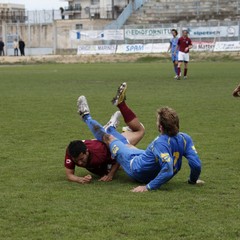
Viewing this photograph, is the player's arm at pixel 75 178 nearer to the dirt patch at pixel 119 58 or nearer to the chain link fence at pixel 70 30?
the dirt patch at pixel 119 58

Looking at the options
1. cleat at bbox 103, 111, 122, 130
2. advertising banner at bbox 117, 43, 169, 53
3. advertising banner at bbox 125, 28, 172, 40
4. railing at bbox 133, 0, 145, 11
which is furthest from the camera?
railing at bbox 133, 0, 145, 11

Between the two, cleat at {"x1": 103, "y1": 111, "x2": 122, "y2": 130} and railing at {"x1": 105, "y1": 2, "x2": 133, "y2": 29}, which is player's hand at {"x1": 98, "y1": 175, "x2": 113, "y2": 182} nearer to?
cleat at {"x1": 103, "y1": 111, "x2": 122, "y2": 130}

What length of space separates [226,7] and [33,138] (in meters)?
50.5

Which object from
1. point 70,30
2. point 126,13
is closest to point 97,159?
point 70,30

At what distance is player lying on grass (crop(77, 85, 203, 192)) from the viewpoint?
7316 millimetres

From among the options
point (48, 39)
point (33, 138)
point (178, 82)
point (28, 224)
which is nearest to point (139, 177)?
point (28, 224)

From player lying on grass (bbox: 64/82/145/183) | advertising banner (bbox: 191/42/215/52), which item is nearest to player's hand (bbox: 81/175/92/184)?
player lying on grass (bbox: 64/82/145/183)

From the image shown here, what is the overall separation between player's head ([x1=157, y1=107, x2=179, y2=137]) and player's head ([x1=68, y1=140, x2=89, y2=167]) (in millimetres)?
1003

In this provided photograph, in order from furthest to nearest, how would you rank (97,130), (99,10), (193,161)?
(99,10) → (97,130) → (193,161)

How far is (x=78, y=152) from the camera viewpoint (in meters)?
7.79

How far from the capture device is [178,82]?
2500 centimetres

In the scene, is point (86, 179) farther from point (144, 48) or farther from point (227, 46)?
point (144, 48)

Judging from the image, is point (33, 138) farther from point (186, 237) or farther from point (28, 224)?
point (186, 237)

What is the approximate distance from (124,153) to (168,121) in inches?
35.4
